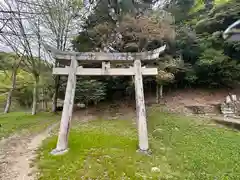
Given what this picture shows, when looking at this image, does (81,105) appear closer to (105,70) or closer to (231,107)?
(105,70)

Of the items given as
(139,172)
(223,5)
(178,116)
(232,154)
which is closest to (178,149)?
(232,154)

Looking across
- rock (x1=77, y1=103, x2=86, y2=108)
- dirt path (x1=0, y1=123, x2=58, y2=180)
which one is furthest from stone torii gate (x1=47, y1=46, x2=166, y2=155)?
rock (x1=77, y1=103, x2=86, y2=108)

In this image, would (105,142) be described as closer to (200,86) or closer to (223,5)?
(200,86)

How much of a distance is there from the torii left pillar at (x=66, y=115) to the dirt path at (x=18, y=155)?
937mm

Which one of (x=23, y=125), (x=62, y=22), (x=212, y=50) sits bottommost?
(x=23, y=125)

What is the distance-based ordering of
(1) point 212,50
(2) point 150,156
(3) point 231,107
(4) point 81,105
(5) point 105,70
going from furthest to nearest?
(4) point 81,105
(1) point 212,50
(3) point 231,107
(5) point 105,70
(2) point 150,156

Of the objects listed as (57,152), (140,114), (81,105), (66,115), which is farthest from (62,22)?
(57,152)

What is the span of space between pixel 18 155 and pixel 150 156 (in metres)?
4.43

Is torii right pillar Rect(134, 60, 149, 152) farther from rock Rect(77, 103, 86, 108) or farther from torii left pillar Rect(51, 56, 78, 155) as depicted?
rock Rect(77, 103, 86, 108)

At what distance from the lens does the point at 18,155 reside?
6.43 metres

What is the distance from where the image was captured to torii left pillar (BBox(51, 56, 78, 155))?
19.8 feet

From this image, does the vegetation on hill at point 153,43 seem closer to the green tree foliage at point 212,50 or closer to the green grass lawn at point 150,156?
the green tree foliage at point 212,50

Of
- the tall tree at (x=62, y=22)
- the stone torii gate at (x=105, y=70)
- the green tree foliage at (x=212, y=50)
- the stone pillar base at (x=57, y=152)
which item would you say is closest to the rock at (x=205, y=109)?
the green tree foliage at (x=212, y=50)

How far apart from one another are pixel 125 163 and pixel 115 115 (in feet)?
22.8
